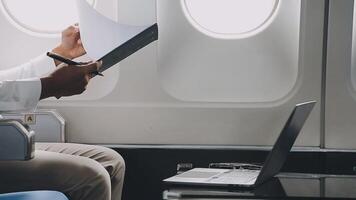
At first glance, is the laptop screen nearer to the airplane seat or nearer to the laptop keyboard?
the laptop keyboard

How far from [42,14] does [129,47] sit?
0.80 meters

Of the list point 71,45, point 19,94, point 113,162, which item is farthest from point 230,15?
point 19,94

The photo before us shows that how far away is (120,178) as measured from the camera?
1817mm

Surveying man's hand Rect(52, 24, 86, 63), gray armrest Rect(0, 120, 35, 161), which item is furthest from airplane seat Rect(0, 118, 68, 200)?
man's hand Rect(52, 24, 86, 63)

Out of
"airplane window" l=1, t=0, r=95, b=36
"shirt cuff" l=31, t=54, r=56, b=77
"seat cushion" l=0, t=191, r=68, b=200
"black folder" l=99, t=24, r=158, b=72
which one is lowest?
"seat cushion" l=0, t=191, r=68, b=200

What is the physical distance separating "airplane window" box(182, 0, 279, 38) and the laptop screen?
1.74 feet

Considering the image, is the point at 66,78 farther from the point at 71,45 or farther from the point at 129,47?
the point at 71,45

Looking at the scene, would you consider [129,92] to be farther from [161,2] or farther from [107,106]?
[161,2]

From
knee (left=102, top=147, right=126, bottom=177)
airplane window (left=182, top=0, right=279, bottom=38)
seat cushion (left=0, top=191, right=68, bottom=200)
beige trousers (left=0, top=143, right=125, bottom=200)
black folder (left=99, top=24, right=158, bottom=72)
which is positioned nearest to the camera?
seat cushion (left=0, top=191, right=68, bottom=200)

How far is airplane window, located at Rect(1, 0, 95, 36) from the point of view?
2.12 m

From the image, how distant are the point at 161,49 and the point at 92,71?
1.85 feet

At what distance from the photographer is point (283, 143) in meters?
1.51

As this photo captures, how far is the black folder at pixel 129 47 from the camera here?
150 cm

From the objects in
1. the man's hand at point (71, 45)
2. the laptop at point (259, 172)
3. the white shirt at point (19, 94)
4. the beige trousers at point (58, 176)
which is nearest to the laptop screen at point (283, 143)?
the laptop at point (259, 172)
